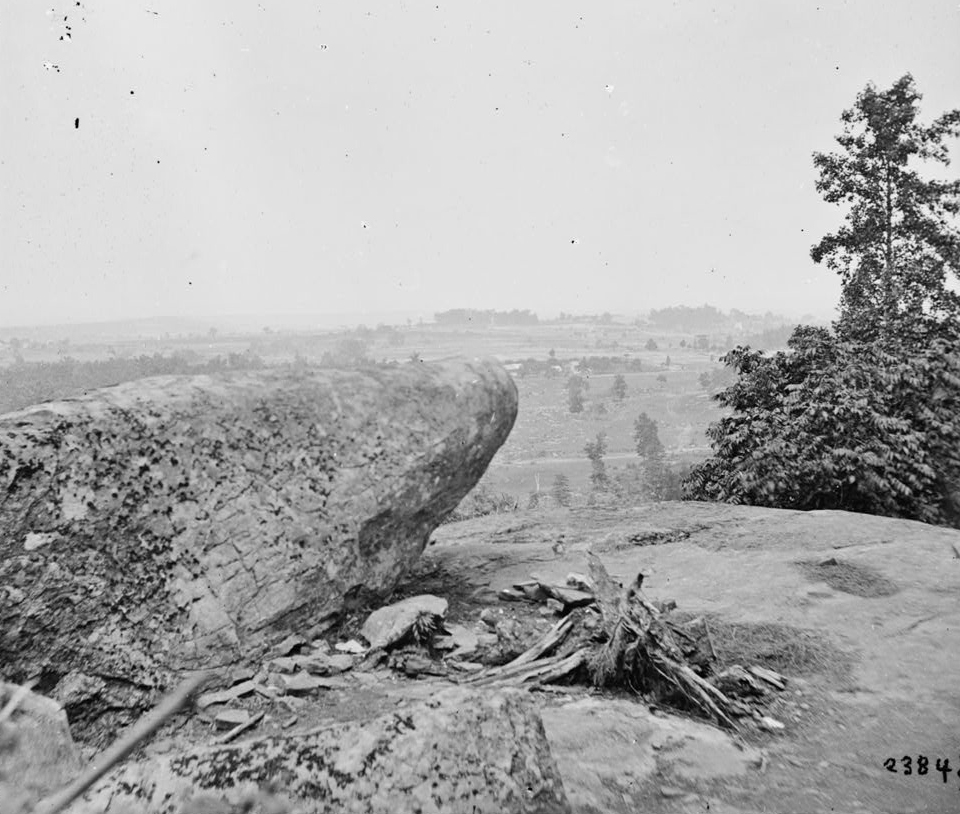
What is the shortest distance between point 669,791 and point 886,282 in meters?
18.0

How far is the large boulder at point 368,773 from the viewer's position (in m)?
2.88

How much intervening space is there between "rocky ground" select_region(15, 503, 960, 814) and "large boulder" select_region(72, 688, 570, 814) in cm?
32

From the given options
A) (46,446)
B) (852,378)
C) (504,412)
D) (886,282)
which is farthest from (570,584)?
(886,282)

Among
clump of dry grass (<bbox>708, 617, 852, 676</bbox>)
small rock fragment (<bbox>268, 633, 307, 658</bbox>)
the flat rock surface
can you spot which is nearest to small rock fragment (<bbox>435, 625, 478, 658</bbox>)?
the flat rock surface

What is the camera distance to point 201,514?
5.50 meters

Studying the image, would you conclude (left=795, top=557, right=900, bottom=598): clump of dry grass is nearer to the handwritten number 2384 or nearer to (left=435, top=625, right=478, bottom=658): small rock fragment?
the handwritten number 2384

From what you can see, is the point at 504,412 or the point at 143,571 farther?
the point at 504,412

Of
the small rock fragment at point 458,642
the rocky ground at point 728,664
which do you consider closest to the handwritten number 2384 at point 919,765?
the rocky ground at point 728,664

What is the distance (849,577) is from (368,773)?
22.1 ft

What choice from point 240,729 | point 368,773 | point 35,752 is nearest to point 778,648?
point 368,773

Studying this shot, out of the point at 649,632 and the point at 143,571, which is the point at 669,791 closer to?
the point at 649,632

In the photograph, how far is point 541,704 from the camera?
195 inches

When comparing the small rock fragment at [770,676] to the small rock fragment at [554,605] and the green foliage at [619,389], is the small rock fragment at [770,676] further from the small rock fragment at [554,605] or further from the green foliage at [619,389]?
the green foliage at [619,389]

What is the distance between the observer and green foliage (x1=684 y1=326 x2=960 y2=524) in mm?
12977
